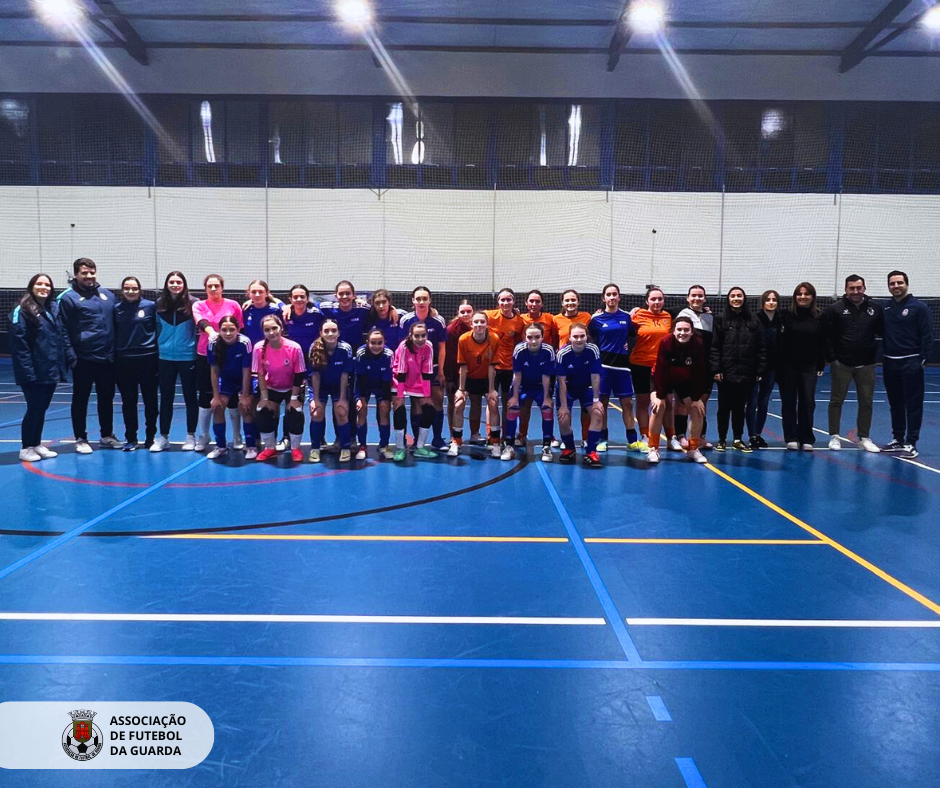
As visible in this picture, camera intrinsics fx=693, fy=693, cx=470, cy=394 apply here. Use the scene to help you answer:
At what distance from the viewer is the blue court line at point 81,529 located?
14.0 ft

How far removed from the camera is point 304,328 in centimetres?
771

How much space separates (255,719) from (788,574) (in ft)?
10.5

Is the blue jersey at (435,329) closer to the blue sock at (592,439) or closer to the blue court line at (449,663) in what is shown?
the blue sock at (592,439)

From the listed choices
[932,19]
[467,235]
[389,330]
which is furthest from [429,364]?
[932,19]

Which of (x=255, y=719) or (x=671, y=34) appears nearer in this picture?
(x=255, y=719)

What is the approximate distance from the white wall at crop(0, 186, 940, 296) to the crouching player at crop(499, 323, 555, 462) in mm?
9533

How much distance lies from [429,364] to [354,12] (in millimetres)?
10733

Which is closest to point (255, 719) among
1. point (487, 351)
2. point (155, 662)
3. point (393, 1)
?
point (155, 662)

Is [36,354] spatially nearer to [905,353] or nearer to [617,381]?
[617,381]

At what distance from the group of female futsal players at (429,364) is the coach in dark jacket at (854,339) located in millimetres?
429

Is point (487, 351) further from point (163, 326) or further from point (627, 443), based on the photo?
point (163, 326)

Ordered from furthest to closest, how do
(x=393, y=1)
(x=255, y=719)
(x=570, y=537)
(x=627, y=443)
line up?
(x=393, y=1) < (x=627, y=443) < (x=570, y=537) < (x=255, y=719)

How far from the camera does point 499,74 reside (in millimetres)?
16203

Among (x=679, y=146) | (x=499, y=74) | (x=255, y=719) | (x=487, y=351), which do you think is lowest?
(x=255, y=719)
